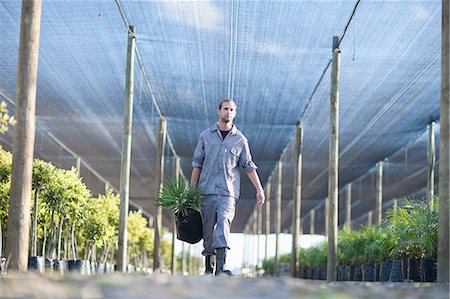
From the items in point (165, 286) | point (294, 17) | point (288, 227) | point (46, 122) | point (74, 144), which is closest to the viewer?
point (165, 286)

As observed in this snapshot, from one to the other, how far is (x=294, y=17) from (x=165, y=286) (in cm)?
1020

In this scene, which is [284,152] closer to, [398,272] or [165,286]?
[398,272]

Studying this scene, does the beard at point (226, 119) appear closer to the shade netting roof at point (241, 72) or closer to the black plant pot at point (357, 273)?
the shade netting roof at point (241, 72)

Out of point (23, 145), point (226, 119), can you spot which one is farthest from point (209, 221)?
point (23, 145)

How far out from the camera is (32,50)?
25.3 feet

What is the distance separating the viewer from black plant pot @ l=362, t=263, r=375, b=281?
14578 mm

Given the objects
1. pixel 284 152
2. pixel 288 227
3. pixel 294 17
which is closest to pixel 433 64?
pixel 294 17

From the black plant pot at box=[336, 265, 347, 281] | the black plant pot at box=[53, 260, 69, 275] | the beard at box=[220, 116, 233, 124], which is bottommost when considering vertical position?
the black plant pot at box=[336, 265, 347, 281]

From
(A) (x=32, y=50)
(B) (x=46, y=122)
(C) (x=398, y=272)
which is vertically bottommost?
(C) (x=398, y=272)

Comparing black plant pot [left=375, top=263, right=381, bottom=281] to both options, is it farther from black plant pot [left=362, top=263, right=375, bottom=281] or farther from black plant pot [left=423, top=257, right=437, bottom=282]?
black plant pot [left=423, top=257, right=437, bottom=282]

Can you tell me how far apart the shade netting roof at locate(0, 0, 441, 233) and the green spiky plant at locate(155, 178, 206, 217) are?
15.3 ft

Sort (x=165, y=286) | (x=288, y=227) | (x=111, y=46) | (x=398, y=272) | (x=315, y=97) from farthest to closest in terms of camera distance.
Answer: (x=288, y=227) < (x=315, y=97) < (x=111, y=46) < (x=398, y=272) < (x=165, y=286)

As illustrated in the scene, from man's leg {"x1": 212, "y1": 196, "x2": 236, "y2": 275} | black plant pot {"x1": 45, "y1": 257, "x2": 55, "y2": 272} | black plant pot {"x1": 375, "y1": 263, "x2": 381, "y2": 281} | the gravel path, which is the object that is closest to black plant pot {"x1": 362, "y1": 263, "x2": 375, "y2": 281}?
black plant pot {"x1": 375, "y1": 263, "x2": 381, "y2": 281}

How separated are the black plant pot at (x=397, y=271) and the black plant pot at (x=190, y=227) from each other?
3.83 metres
